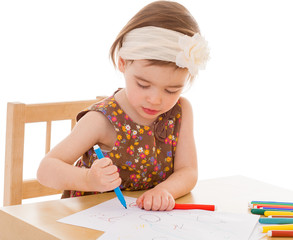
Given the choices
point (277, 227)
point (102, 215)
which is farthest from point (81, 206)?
point (277, 227)

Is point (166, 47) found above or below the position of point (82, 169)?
above

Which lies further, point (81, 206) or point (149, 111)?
point (149, 111)

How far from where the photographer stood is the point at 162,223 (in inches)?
39.8

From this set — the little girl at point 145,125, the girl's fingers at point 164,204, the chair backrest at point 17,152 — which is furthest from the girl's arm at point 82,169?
the chair backrest at point 17,152

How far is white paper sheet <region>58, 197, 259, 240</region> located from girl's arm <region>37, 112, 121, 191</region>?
0.06 metres

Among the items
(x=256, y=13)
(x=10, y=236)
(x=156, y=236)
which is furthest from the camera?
(x=256, y=13)

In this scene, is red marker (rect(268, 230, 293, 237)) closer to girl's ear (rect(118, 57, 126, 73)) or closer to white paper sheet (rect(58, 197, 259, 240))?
white paper sheet (rect(58, 197, 259, 240))

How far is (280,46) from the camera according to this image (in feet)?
9.05

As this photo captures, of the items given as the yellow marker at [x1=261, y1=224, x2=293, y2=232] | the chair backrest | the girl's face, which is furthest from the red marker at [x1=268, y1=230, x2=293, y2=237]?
the chair backrest

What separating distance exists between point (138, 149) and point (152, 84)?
232mm

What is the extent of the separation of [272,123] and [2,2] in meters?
1.49

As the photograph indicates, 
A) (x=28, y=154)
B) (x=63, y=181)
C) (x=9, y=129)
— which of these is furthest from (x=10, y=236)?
(x=28, y=154)

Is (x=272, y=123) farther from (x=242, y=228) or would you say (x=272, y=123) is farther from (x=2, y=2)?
(x=242, y=228)

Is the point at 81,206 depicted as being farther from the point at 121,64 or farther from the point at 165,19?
the point at 165,19
